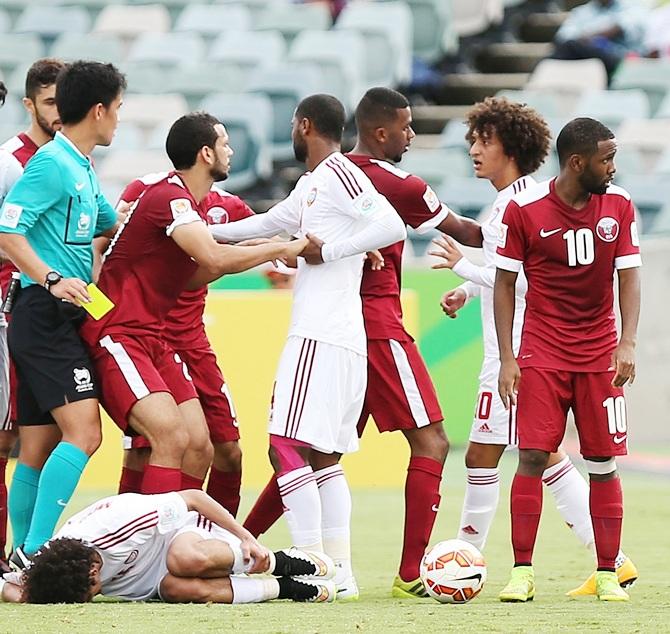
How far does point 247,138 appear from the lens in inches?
581

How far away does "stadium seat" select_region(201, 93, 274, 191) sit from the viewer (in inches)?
580

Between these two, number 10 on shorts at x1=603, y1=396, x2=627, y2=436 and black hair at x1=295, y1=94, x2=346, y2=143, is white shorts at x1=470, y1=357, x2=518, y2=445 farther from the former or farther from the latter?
black hair at x1=295, y1=94, x2=346, y2=143

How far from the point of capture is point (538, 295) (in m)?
6.10

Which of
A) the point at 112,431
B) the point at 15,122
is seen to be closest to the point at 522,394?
the point at 112,431

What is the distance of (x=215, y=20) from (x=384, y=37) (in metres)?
2.60

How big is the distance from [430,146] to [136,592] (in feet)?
38.6

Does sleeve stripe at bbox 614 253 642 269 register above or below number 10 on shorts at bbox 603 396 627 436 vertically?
above

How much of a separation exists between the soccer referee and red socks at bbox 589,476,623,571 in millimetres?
1962

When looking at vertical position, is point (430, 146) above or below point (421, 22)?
below

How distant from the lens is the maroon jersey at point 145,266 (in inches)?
242

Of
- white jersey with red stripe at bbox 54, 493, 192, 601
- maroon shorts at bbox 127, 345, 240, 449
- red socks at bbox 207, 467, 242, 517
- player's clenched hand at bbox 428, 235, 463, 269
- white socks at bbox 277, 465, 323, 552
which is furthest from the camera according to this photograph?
red socks at bbox 207, 467, 242, 517

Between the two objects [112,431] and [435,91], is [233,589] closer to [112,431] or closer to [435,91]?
[112,431]

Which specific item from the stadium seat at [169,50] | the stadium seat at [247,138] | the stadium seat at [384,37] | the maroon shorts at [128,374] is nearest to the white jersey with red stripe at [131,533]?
the maroon shorts at [128,374]

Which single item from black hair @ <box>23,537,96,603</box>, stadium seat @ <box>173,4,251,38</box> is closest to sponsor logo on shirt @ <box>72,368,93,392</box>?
black hair @ <box>23,537,96,603</box>
